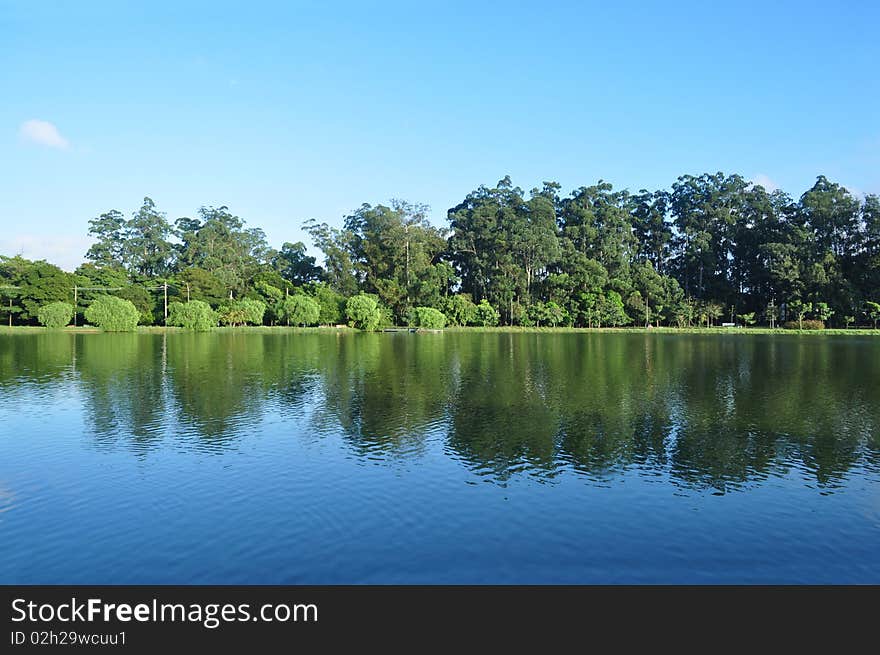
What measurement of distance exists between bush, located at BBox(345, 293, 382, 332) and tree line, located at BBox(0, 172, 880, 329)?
0.61 ft

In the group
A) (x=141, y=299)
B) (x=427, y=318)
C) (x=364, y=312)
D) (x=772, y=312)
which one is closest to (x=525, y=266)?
(x=427, y=318)

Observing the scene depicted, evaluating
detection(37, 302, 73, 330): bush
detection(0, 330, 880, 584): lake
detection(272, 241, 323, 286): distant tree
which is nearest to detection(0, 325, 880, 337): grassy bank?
detection(37, 302, 73, 330): bush

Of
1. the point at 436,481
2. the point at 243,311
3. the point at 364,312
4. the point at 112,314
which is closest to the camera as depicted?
the point at 436,481

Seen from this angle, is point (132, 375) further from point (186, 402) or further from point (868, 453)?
point (868, 453)

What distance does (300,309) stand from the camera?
284 ft

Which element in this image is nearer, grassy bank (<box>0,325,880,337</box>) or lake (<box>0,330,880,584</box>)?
lake (<box>0,330,880,584</box>)

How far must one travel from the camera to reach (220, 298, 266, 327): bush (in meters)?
86.3

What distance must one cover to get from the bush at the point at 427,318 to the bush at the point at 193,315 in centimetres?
2760

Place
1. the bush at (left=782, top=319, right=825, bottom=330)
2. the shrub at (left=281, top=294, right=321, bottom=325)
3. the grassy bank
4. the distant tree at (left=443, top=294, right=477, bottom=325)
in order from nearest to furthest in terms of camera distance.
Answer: the grassy bank, the bush at (left=782, top=319, right=825, bottom=330), the shrub at (left=281, top=294, right=321, bottom=325), the distant tree at (left=443, top=294, right=477, bottom=325)

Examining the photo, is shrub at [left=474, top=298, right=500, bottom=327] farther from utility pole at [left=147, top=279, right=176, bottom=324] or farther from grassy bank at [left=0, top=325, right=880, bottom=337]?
utility pole at [left=147, top=279, right=176, bottom=324]

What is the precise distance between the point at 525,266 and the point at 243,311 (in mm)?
42473

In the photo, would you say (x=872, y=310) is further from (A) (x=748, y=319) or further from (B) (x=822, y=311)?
(A) (x=748, y=319)

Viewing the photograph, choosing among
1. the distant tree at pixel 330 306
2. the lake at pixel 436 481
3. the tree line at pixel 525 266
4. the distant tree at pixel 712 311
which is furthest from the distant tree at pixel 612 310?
the lake at pixel 436 481
